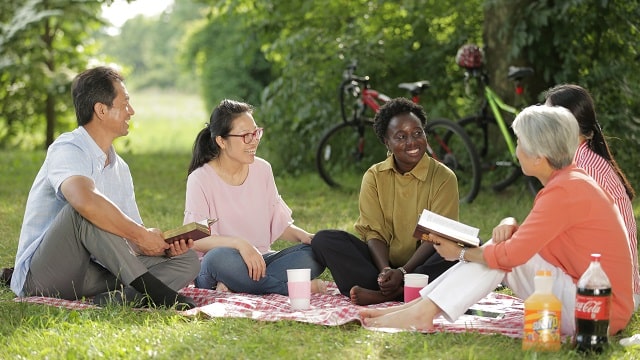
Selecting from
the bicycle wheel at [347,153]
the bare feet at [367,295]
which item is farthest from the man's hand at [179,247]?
the bicycle wheel at [347,153]

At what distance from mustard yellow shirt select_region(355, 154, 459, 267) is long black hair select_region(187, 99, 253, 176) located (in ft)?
2.46

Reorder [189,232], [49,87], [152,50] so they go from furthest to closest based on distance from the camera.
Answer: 1. [152,50]
2. [49,87]
3. [189,232]

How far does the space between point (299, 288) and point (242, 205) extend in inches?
33.6

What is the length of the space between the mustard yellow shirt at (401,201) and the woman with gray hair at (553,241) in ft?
3.14

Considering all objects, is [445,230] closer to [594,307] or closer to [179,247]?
[594,307]

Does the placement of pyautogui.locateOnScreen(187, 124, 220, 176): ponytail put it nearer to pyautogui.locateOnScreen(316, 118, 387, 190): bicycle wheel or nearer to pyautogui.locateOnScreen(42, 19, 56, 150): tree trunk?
pyautogui.locateOnScreen(316, 118, 387, 190): bicycle wheel

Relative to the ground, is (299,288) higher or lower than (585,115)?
lower

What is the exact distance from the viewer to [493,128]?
31.9 feet

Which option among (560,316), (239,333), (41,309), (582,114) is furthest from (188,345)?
(582,114)

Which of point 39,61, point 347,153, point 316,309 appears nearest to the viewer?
point 316,309

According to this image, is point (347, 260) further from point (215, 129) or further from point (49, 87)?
point (49, 87)

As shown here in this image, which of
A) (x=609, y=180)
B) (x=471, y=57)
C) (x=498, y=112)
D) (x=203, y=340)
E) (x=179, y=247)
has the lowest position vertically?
(x=203, y=340)

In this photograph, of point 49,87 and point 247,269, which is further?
point 49,87

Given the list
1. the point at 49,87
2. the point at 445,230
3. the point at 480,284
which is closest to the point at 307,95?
the point at 49,87
